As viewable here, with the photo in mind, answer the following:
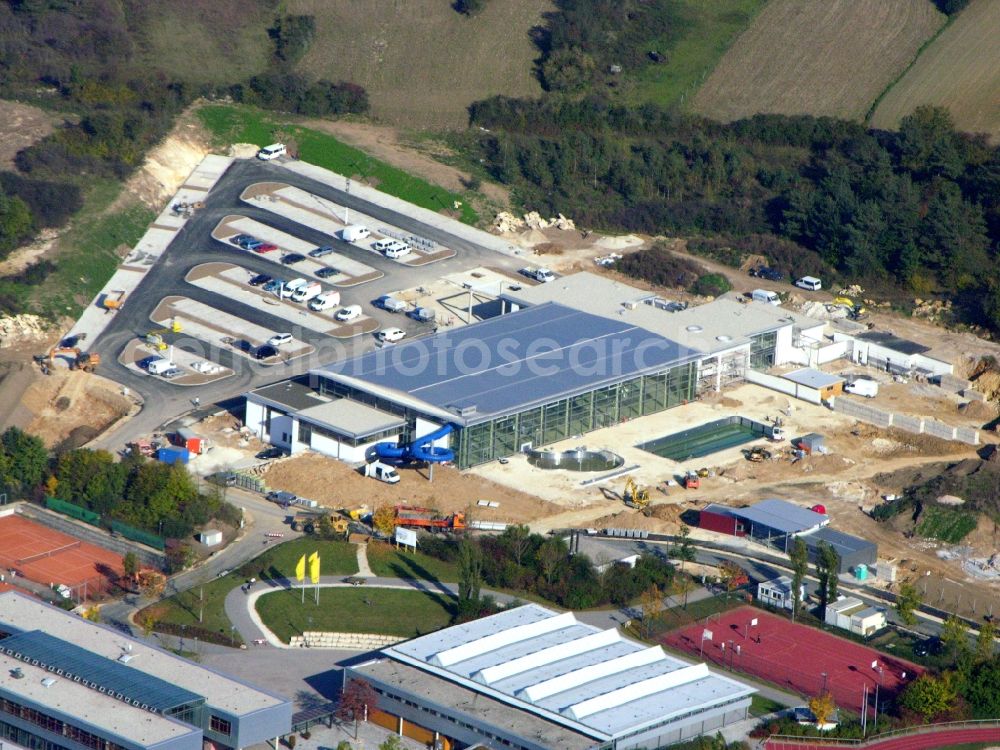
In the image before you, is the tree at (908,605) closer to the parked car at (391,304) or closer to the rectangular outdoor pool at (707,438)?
the rectangular outdoor pool at (707,438)

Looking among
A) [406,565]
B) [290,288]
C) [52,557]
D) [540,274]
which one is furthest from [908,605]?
[290,288]

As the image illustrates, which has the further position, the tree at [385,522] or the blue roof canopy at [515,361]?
the blue roof canopy at [515,361]

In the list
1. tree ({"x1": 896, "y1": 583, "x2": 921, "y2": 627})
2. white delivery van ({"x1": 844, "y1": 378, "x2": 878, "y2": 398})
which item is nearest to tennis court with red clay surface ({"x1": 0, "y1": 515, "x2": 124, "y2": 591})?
tree ({"x1": 896, "y1": 583, "x2": 921, "y2": 627})

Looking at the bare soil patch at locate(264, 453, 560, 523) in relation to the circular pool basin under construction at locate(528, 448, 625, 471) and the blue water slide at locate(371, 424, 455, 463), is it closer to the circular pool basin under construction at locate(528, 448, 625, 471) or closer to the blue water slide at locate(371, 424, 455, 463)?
the blue water slide at locate(371, 424, 455, 463)

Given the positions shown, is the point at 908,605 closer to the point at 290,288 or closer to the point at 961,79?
the point at 290,288

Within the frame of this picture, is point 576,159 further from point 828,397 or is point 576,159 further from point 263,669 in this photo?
point 263,669

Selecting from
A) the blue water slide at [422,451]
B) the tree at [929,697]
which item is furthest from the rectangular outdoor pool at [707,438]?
the tree at [929,697]
